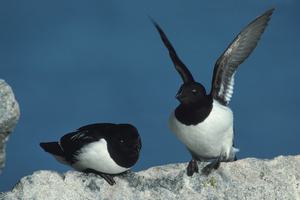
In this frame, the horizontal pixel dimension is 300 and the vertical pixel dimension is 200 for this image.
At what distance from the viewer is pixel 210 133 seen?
5.84 metres

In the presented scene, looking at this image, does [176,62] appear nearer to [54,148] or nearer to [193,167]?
[193,167]

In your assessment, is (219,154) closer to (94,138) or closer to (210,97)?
(210,97)

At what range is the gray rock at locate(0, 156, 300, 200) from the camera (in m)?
4.88

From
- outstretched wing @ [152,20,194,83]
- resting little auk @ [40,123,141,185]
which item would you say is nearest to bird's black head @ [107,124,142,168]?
resting little auk @ [40,123,141,185]

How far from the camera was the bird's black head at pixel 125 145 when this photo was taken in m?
5.04

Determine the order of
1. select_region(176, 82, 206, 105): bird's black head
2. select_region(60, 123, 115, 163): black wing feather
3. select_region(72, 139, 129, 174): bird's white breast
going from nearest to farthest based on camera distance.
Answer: select_region(72, 139, 129, 174): bird's white breast, select_region(60, 123, 115, 163): black wing feather, select_region(176, 82, 206, 105): bird's black head

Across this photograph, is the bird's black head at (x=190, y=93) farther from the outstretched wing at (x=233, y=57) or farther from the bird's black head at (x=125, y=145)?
the bird's black head at (x=125, y=145)

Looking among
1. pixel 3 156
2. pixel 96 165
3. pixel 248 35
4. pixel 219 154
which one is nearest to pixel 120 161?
pixel 96 165

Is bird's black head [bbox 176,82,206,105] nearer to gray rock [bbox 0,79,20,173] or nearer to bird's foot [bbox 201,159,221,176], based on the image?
bird's foot [bbox 201,159,221,176]

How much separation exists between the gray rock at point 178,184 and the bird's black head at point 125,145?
18 cm

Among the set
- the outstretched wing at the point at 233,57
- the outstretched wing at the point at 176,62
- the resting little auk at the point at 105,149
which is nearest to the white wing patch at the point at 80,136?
the resting little auk at the point at 105,149

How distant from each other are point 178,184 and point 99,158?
64cm

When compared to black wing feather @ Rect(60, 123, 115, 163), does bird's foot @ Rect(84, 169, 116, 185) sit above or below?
below

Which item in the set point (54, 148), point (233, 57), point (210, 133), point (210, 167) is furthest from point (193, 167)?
point (233, 57)
